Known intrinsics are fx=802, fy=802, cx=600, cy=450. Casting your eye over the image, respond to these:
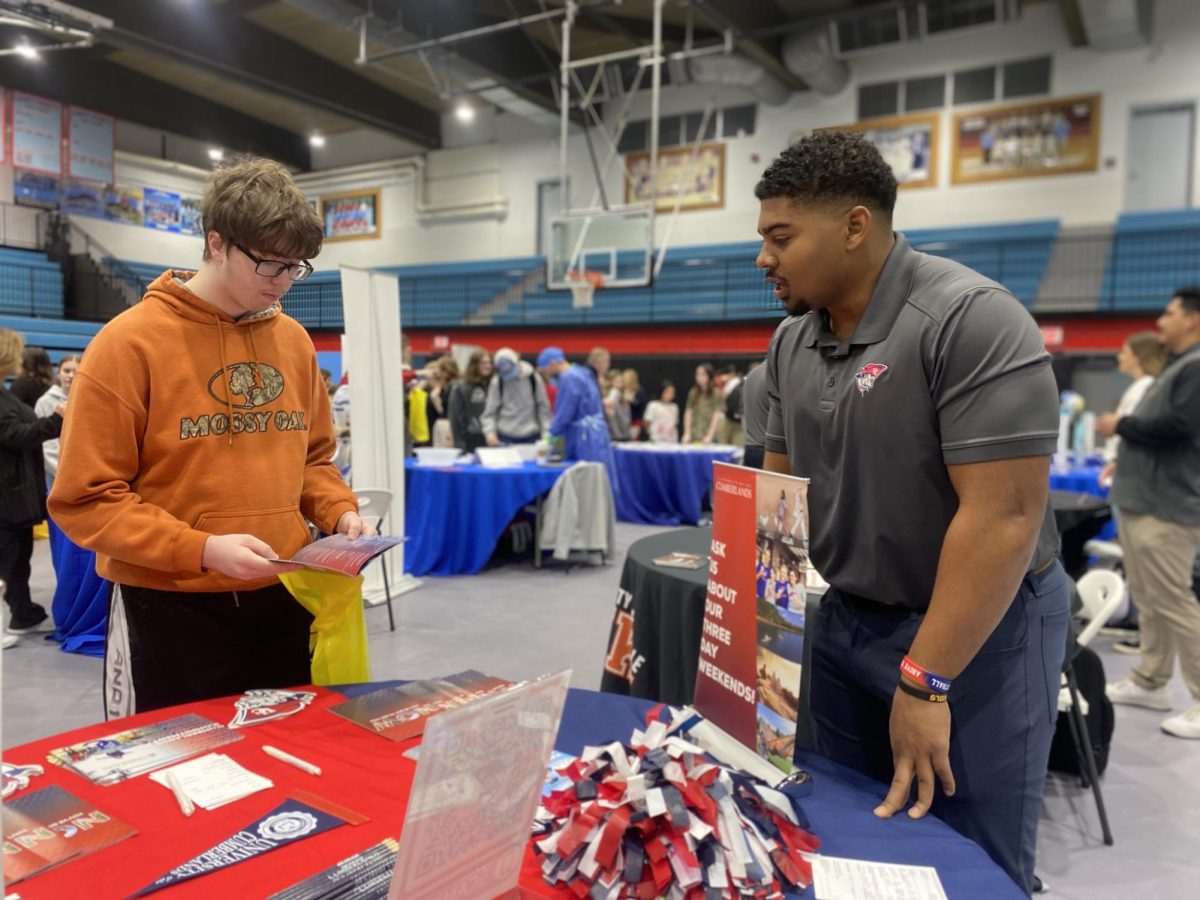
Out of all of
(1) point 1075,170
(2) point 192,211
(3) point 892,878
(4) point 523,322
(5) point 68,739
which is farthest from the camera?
(4) point 523,322

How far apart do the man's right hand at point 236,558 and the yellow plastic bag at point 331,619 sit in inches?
5.4

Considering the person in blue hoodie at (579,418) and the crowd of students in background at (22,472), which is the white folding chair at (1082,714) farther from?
the crowd of students in background at (22,472)

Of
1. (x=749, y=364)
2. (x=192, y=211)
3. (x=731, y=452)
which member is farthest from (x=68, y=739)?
(x=749, y=364)

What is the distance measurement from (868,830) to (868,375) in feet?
1.96

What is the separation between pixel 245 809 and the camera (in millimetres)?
984

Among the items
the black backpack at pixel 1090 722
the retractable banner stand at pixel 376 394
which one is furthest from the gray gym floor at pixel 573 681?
the retractable banner stand at pixel 376 394

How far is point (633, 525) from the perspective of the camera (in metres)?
7.68

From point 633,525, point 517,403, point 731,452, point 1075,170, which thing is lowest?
point 633,525

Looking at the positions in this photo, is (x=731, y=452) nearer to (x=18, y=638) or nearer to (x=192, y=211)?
(x=18, y=638)

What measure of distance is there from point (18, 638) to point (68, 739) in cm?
345

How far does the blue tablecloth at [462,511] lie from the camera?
215 inches

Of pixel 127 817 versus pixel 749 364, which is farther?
pixel 749 364

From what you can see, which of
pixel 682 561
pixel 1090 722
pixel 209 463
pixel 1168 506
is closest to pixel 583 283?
pixel 1168 506

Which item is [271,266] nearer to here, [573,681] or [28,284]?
[573,681]
